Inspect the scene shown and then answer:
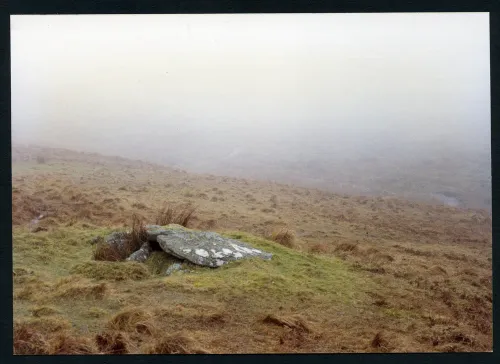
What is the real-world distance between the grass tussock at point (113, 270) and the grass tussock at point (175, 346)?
105 centimetres

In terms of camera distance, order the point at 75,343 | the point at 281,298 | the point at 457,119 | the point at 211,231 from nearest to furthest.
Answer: the point at 75,343 < the point at 281,298 < the point at 457,119 < the point at 211,231

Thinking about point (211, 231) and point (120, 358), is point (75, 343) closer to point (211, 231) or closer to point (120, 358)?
point (120, 358)

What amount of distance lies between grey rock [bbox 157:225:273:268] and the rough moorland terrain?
0.55 feet

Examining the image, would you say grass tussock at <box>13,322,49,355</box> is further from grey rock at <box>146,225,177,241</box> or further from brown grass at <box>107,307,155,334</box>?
grey rock at <box>146,225,177,241</box>

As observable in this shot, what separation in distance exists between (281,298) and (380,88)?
141 inches

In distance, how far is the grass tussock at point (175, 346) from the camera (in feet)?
19.6

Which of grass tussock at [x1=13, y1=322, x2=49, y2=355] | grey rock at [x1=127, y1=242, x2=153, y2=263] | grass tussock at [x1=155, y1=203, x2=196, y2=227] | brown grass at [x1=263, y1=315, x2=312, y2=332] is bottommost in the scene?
grass tussock at [x1=13, y1=322, x2=49, y2=355]

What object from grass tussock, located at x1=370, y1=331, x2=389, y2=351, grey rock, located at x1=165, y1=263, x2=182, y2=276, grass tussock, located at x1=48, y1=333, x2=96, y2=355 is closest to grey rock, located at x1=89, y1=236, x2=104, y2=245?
grey rock, located at x1=165, y1=263, x2=182, y2=276

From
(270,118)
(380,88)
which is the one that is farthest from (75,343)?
(380,88)

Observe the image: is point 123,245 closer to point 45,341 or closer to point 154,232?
point 154,232

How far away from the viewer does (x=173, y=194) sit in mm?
7613

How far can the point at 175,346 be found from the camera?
19.6ft

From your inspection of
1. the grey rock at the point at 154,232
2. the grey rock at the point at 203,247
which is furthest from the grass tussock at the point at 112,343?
the grey rock at the point at 154,232

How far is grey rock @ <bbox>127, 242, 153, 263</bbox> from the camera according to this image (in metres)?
6.96
